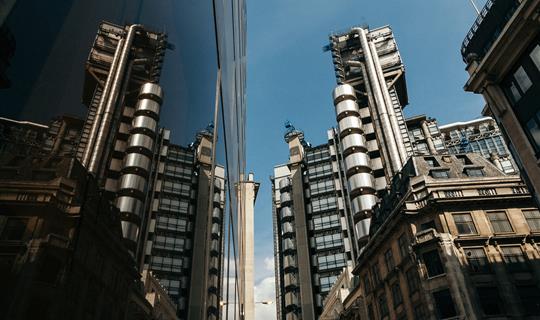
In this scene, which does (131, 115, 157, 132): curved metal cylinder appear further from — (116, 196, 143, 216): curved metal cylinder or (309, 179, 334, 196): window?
(309, 179, 334, 196): window

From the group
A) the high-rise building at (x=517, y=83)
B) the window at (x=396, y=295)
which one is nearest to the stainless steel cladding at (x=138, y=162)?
the high-rise building at (x=517, y=83)

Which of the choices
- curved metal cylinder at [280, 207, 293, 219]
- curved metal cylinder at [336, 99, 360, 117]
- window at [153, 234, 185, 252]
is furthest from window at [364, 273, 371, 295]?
window at [153, 234, 185, 252]

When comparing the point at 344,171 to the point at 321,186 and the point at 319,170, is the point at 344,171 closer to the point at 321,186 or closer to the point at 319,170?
the point at 321,186

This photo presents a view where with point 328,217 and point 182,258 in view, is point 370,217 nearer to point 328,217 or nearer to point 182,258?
point 328,217

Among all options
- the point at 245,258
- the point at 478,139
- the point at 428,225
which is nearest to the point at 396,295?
the point at 428,225

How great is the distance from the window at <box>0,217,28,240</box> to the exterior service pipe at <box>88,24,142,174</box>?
0.52 metres

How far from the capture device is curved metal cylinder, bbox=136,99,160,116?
7.28 feet

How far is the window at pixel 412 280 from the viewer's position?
1412 inches

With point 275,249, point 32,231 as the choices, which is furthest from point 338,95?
point 32,231

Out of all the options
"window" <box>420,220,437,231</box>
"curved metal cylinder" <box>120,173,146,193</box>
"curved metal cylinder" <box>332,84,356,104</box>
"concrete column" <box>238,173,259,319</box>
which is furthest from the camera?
"curved metal cylinder" <box>332,84,356,104</box>

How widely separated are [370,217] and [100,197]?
5713 centimetres

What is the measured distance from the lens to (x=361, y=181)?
5925cm

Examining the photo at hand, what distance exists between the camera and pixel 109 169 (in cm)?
181

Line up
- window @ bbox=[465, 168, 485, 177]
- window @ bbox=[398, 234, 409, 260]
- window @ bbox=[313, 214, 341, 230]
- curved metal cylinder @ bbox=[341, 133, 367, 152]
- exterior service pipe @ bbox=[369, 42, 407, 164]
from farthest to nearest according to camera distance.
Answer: window @ bbox=[313, 214, 341, 230] → curved metal cylinder @ bbox=[341, 133, 367, 152] → exterior service pipe @ bbox=[369, 42, 407, 164] → window @ bbox=[465, 168, 485, 177] → window @ bbox=[398, 234, 409, 260]
